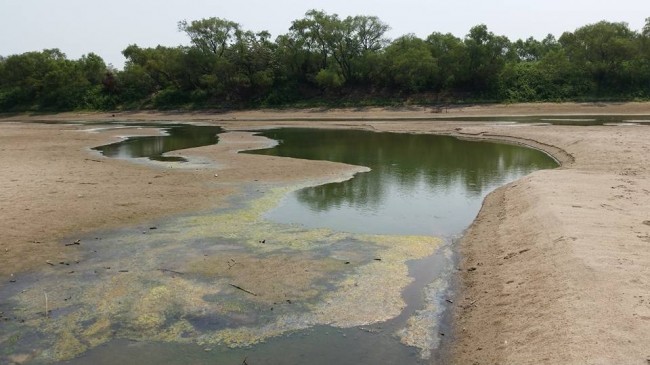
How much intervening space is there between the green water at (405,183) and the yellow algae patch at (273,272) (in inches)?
117

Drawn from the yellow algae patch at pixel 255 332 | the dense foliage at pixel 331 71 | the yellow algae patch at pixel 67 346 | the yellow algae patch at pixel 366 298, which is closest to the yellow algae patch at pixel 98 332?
the yellow algae patch at pixel 67 346

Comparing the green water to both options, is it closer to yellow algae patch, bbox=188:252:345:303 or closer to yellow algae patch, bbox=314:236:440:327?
yellow algae patch, bbox=314:236:440:327

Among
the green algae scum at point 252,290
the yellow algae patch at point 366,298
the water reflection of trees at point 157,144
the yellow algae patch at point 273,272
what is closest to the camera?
the green algae scum at point 252,290

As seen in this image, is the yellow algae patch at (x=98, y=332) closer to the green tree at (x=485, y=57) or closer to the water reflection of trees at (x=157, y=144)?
the water reflection of trees at (x=157, y=144)

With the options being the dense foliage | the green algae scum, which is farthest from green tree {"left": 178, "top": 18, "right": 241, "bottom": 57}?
the green algae scum

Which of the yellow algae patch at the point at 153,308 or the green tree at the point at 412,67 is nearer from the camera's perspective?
the yellow algae patch at the point at 153,308

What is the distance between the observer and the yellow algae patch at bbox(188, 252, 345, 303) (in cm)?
948

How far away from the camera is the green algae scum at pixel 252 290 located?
7621 mm

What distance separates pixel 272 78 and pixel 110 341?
6160cm

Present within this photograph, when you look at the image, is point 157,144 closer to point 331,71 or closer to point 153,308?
point 153,308

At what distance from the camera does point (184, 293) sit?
9.43 metres

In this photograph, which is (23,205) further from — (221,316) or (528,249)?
(528,249)

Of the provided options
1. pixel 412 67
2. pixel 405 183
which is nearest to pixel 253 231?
pixel 405 183

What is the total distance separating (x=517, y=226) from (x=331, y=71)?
181 feet
